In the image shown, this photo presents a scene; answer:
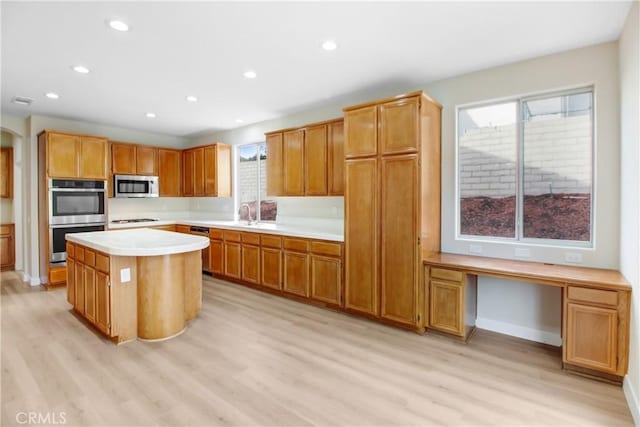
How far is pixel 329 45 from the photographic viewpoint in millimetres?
2875

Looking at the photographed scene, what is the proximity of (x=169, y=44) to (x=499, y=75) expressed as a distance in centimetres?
317

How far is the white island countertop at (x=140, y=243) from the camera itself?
9.61 feet

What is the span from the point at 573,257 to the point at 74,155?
665 centimetres

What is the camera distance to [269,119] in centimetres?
559

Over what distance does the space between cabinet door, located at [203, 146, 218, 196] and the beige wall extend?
5.57 m

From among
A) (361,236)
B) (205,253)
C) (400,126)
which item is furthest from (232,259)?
(400,126)

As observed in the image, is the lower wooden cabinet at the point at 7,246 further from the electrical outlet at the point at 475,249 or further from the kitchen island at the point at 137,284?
the electrical outlet at the point at 475,249

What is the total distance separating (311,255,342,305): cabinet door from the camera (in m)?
4.01

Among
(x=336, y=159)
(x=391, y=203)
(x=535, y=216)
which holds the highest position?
(x=336, y=159)

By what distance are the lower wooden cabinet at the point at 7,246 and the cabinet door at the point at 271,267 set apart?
5.16 meters

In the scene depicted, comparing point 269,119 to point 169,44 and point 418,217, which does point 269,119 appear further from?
point 418,217

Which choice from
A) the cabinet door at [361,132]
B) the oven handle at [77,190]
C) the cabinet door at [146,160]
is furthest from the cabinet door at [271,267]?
the cabinet door at [146,160]

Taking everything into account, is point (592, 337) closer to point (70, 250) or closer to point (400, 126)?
point (400, 126)

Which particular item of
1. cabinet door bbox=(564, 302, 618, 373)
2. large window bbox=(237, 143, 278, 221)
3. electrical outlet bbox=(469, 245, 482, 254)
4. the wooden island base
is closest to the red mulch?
electrical outlet bbox=(469, 245, 482, 254)
